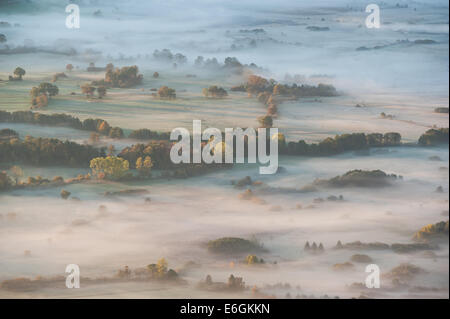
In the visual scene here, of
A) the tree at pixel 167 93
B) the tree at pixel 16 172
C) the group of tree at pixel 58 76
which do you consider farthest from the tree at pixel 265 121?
the tree at pixel 16 172

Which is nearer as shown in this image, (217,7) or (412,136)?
(412,136)

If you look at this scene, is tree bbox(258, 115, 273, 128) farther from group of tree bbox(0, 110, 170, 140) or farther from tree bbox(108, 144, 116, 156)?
tree bbox(108, 144, 116, 156)

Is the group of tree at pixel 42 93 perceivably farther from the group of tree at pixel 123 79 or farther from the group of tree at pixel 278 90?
the group of tree at pixel 278 90

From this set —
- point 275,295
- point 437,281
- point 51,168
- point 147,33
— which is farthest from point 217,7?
point 437,281

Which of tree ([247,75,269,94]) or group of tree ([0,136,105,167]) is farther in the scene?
tree ([247,75,269,94])

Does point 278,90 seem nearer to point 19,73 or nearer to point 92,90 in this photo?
point 92,90

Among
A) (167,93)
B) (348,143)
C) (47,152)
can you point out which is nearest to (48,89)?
(47,152)

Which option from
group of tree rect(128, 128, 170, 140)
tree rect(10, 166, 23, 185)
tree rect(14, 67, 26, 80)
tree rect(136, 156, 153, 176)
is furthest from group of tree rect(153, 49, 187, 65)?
tree rect(10, 166, 23, 185)
